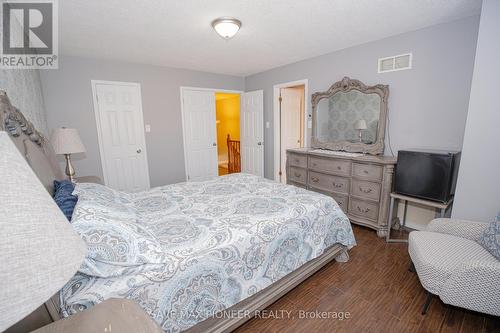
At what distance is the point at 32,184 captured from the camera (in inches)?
18.6

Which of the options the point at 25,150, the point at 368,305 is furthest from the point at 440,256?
the point at 25,150

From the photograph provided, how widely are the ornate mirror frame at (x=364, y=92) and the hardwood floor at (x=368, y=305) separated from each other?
4.78ft

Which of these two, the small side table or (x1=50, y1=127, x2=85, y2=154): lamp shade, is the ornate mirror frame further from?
(x1=50, y1=127, x2=85, y2=154): lamp shade

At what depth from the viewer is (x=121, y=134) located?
3693mm

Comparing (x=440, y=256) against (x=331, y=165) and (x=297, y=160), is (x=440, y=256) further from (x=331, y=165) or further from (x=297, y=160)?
(x=297, y=160)

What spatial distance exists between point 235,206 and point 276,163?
271 centimetres

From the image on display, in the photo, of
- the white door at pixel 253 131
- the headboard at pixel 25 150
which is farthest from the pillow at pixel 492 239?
the white door at pixel 253 131

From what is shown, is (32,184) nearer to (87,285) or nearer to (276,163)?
(87,285)

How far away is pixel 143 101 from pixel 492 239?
4484 mm

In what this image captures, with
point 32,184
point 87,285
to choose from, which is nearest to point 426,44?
point 32,184

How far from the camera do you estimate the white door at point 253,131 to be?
4.62 m

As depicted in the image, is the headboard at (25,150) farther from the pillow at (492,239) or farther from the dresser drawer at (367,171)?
the dresser drawer at (367,171)

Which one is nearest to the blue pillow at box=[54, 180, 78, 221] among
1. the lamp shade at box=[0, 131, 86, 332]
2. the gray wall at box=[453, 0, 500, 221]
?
the lamp shade at box=[0, 131, 86, 332]

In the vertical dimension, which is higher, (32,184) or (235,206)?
(32,184)
